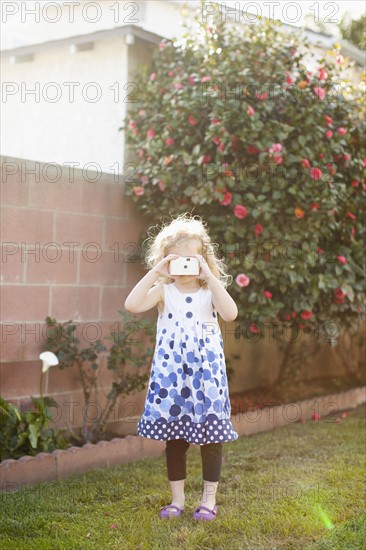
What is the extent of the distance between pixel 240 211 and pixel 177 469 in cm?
173

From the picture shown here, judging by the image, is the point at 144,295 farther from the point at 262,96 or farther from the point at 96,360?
the point at 262,96

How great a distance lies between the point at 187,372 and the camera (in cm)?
297

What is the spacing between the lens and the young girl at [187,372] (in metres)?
2.93

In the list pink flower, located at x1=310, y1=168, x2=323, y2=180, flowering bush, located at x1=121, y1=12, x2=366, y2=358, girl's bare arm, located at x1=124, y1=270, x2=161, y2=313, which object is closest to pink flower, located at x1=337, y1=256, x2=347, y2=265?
flowering bush, located at x1=121, y1=12, x2=366, y2=358

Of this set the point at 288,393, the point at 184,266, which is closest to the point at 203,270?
the point at 184,266

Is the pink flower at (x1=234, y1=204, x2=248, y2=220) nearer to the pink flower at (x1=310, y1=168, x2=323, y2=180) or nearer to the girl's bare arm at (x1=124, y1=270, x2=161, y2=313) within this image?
the pink flower at (x1=310, y1=168, x2=323, y2=180)

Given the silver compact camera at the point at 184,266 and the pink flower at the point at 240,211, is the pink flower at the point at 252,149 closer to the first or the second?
the pink flower at the point at 240,211

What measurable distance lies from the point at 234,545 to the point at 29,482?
122 centimetres

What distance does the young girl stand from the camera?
9.62ft

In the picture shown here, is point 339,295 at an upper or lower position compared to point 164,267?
lower

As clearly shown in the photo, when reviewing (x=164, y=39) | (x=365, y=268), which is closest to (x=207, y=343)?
(x=365, y=268)

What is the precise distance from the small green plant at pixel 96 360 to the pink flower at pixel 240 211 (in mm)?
844

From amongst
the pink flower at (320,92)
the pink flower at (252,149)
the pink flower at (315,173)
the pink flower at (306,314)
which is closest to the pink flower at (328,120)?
the pink flower at (320,92)

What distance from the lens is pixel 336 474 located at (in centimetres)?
365
